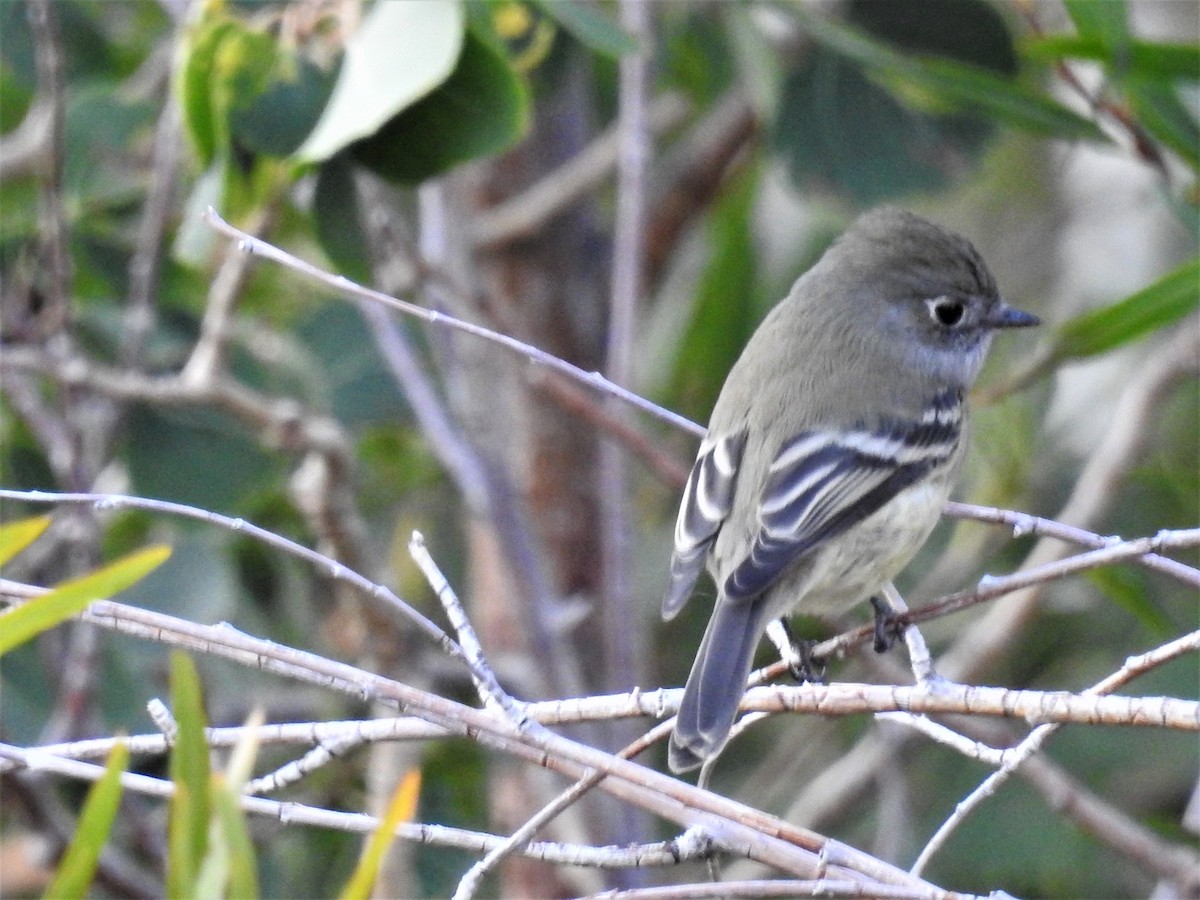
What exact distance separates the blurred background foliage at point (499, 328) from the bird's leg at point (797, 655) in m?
0.56

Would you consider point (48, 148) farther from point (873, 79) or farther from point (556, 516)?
point (873, 79)

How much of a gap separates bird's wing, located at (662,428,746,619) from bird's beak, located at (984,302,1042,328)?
2.78 ft

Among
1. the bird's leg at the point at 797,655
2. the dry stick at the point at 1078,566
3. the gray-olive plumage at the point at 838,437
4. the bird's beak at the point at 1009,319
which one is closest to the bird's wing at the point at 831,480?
the gray-olive plumage at the point at 838,437

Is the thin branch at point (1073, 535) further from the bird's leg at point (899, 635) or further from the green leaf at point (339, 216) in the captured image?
the green leaf at point (339, 216)

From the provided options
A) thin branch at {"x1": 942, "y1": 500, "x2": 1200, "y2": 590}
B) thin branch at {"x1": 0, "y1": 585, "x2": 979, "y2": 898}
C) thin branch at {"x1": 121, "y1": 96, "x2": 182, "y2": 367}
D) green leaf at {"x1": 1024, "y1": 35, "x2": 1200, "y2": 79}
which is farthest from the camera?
thin branch at {"x1": 121, "y1": 96, "x2": 182, "y2": 367}

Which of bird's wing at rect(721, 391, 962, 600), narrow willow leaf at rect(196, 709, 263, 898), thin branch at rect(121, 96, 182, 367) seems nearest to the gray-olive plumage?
bird's wing at rect(721, 391, 962, 600)

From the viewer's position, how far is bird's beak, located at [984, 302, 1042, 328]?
12.9 ft

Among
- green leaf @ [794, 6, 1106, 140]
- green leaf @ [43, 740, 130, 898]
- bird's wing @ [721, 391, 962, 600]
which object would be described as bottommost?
bird's wing @ [721, 391, 962, 600]

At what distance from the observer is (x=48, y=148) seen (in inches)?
147

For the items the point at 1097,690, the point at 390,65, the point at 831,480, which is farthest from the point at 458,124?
the point at 1097,690

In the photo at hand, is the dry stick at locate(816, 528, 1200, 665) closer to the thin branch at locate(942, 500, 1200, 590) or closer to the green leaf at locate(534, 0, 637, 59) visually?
the thin branch at locate(942, 500, 1200, 590)

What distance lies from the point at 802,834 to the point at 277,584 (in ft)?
11.6

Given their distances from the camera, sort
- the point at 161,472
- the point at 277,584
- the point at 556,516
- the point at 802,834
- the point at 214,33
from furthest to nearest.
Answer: the point at 277,584 → the point at 556,516 → the point at 161,472 → the point at 214,33 → the point at 802,834

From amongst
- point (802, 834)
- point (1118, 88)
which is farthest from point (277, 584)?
point (802, 834)
